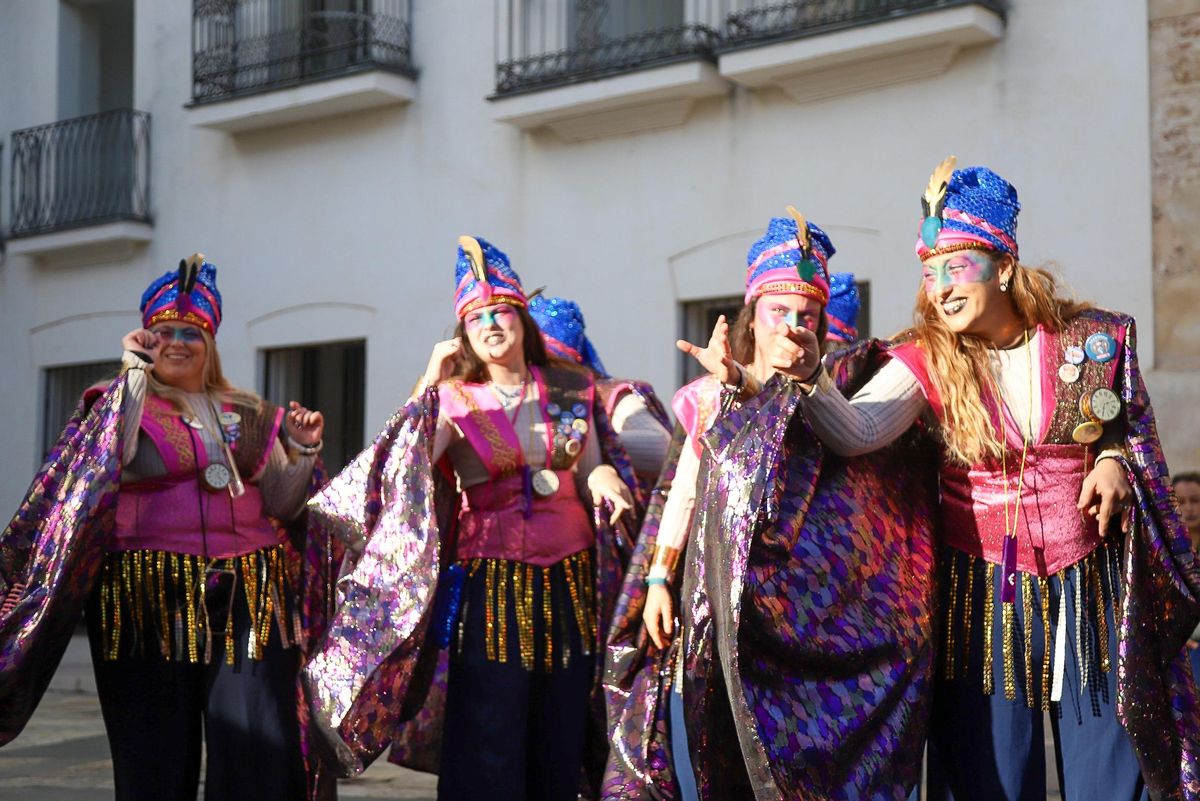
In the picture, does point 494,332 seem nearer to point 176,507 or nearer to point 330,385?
point 176,507

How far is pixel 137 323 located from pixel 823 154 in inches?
247

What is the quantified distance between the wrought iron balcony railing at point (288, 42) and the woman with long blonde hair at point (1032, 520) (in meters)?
8.35

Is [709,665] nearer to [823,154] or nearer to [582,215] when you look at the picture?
[823,154]

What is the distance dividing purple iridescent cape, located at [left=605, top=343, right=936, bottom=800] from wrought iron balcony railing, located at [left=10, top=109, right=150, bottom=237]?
34.9 ft

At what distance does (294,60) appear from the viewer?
40.4 feet

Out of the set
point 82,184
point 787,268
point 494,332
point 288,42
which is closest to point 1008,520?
point 787,268

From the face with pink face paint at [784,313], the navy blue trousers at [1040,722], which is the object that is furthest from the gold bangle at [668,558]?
the navy blue trousers at [1040,722]

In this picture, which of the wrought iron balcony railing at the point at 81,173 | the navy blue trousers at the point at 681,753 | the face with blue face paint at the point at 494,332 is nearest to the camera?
the navy blue trousers at the point at 681,753

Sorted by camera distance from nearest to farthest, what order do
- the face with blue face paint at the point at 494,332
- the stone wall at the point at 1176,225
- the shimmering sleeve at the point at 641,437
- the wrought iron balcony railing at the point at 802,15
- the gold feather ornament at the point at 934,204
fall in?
the gold feather ornament at the point at 934,204, the face with blue face paint at the point at 494,332, the shimmering sleeve at the point at 641,437, the stone wall at the point at 1176,225, the wrought iron balcony railing at the point at 802,15

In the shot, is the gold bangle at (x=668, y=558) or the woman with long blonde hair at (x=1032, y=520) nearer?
the woman with long blonde hair at (x=1032, y=520)

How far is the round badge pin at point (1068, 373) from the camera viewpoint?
3.86m

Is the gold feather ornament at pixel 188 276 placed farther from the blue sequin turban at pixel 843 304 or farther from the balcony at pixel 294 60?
the balcony at pixel 294 60

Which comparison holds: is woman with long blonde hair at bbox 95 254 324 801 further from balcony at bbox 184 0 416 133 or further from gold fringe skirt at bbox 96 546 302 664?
balcony at bbox 184 0 416 133

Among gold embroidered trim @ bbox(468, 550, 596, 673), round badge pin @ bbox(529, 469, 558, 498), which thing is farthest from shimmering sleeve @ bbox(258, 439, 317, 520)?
round badge pin @ bbox(529, 469, 558, 498)
